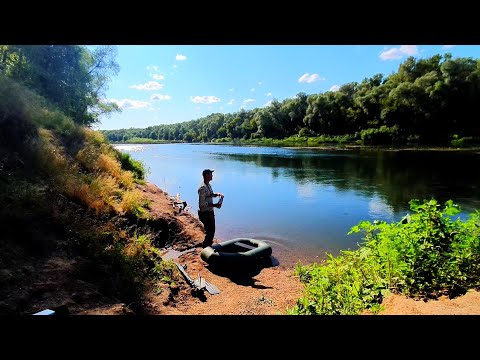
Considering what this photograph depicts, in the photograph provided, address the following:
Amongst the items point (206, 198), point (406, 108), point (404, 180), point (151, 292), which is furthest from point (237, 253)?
point (406, 108)

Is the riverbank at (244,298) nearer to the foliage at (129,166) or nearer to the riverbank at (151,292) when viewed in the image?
the riverbank at (151,292)

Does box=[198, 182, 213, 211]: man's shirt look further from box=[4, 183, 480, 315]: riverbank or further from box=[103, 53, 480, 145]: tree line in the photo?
box=[103, 53, 480, 145]: tree line

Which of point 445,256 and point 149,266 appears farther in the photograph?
point 149,266

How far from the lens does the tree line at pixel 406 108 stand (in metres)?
49.0

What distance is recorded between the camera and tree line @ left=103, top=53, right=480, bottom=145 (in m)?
49.0

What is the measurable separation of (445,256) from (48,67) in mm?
22601

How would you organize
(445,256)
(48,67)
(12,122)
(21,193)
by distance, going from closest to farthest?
(445,256) → (21,193) → (12,122) → (48,67)

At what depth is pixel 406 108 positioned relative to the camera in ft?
181

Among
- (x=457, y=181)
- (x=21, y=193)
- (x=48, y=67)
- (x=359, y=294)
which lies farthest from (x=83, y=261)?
(x=457, y=181)

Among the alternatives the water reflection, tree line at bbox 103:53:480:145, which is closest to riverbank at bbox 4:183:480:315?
the water reflection

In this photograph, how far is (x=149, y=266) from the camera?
6344 mm
